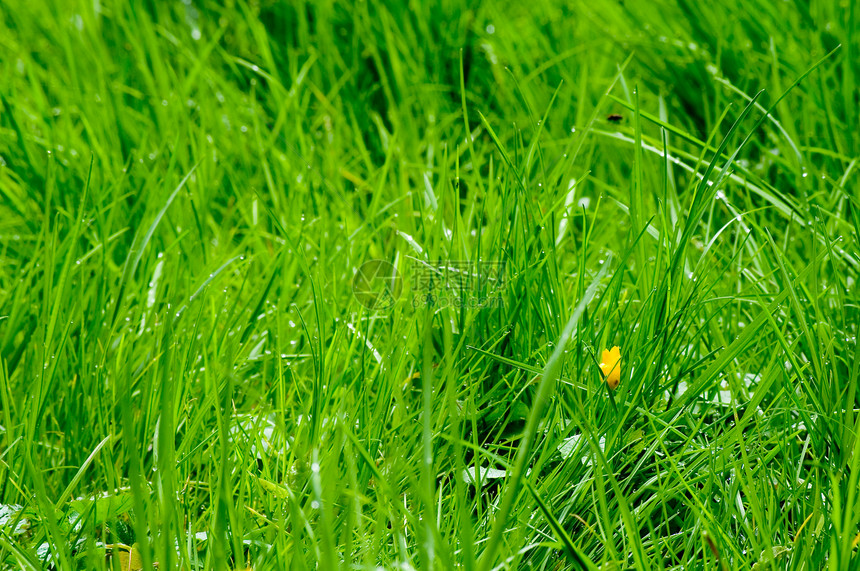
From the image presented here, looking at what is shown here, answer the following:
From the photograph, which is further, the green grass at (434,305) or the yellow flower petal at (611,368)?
the yellow flower petal at (611,368)

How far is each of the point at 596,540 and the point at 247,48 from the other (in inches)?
71.4

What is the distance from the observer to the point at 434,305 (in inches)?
42.9

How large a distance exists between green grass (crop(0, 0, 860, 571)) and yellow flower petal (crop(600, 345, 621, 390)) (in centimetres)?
2

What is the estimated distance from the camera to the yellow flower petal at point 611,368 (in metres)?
1.02

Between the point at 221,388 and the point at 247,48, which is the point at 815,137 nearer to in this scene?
the point at 221,388

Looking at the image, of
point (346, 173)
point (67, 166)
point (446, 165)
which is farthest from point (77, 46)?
point (446, 165)

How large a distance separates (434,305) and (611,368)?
268mm

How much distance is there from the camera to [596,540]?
37.9 inches

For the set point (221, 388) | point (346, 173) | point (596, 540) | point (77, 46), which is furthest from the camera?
point (77, 46)

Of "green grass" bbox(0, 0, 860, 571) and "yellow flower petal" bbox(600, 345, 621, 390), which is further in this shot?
"yellow flower petal" bbox(600, 345, 621, 390)

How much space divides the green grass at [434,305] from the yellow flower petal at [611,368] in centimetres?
2

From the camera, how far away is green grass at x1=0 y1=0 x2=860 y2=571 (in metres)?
0.92

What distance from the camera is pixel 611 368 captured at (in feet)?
3.37

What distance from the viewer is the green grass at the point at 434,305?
3.01 feet
